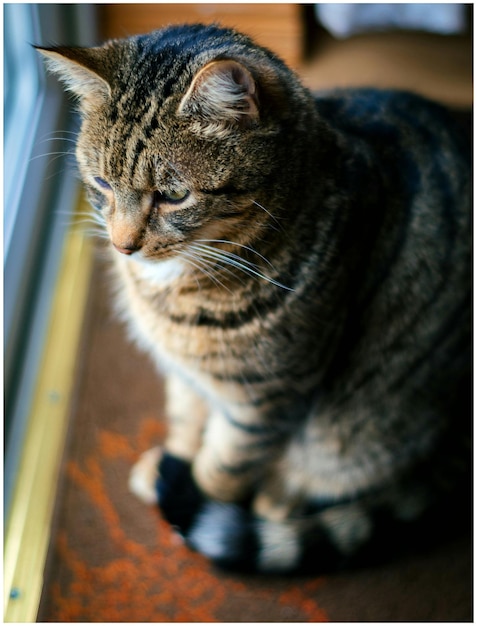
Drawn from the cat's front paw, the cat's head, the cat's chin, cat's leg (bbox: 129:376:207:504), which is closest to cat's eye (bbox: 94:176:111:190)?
the cat's head

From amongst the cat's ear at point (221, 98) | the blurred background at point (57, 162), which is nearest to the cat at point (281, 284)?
the cat's ear at point (221, 98)

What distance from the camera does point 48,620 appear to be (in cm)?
127

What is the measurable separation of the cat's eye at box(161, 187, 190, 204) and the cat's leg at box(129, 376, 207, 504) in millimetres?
536

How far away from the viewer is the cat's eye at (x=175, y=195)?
90cm

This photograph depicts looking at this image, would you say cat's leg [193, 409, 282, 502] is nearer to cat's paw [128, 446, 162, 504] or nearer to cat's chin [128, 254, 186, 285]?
cat's paw [128, 446, 162, 504]

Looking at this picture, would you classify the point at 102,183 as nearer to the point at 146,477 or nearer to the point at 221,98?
the point at 221,98

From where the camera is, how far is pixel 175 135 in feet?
2.87

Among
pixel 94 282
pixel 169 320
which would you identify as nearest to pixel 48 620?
pixel 169 320

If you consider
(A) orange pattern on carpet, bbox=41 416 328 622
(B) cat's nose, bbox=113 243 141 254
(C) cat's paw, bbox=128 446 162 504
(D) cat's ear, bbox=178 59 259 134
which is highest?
(D) cat's ear, bbox=178 59 259 134

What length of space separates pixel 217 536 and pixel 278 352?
15.6 inches

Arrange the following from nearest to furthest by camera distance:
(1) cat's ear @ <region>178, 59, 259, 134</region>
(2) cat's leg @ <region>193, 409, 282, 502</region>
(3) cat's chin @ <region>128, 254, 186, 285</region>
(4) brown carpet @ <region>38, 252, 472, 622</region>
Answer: (1) cat's ear @ <region>178, 59, 259, 134</region>
(3) cat's chin @ <region>128, 254, 186, 285</region>
(2) cat's leg @ <region>193, 409, 282, 502</region>
(4) brown carpet @ <region>38, 252, 472, 622</region>

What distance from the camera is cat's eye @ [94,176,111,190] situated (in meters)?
0.95

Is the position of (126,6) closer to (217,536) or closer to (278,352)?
(278,352)

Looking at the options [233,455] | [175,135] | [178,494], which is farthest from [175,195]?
[178,494]
